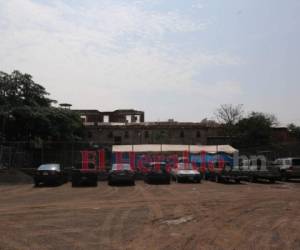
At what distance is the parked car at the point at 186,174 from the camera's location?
33.2 m

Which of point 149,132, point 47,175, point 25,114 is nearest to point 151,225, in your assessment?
point 47,175

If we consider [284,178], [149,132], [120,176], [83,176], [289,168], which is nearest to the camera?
[83,176]

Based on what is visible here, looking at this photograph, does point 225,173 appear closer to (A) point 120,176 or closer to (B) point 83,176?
(A) point 120,176

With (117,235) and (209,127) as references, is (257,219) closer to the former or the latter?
(117,235)

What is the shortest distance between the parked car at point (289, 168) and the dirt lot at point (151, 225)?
16.0m

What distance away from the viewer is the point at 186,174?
1310 inches

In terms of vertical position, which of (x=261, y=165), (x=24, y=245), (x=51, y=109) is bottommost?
(x=24, y=245)

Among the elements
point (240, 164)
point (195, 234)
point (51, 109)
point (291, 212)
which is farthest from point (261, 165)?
point (51, 109)

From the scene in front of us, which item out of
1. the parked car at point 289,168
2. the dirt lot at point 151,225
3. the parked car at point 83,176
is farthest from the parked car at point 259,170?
the dirt lot at point 151,225

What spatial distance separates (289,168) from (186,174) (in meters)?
7.58

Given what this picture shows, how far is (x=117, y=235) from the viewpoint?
35.1 ft

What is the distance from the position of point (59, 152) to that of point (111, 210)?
2601 centimetres

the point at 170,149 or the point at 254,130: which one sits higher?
the point at 254,130

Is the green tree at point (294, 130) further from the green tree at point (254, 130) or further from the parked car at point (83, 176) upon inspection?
the parked car at point (83, 176)
